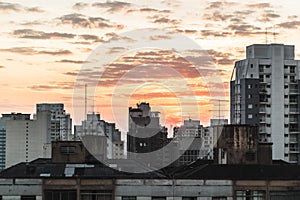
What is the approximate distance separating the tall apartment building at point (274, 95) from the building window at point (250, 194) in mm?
45949

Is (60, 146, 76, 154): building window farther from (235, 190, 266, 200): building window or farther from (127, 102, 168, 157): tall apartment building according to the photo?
(127, 102, 168, 157): tall apartment building

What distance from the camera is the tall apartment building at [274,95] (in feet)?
355

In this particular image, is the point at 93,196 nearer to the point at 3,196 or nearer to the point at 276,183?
the point at 3,196

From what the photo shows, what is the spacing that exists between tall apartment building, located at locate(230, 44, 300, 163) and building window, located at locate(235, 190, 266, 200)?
45.9 meters

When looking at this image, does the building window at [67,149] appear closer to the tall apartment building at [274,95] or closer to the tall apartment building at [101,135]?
the tall apartment building at [101,135]

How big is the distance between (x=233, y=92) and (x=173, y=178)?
175 ft

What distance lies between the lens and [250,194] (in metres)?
62.7

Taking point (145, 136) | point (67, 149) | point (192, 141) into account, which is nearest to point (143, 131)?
point (145, 136)

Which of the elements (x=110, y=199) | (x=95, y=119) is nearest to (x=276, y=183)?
(x=110, y=199)

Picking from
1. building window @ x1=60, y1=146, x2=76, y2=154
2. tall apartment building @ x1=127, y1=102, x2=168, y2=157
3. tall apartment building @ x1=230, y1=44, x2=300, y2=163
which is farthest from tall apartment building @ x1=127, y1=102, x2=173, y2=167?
building window @ x1=60, y1=146, x2=76, y2=154

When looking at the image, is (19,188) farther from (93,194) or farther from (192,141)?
(192,141)

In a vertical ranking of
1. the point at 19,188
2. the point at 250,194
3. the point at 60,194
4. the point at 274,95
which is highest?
the point at 274,95

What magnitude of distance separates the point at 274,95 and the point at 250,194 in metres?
48.2

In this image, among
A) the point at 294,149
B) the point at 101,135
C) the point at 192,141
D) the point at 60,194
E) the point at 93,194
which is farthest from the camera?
the point at 192,141
